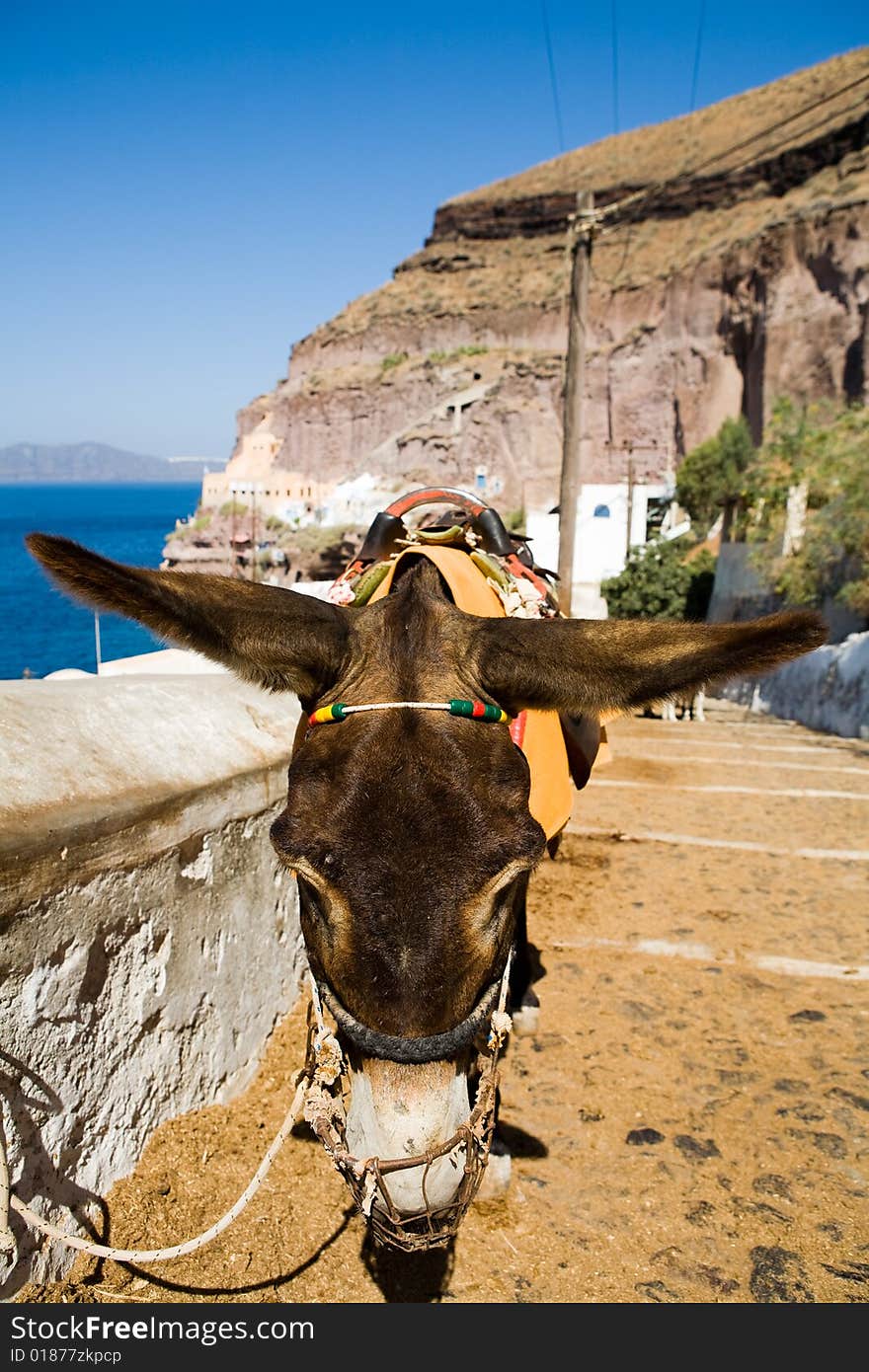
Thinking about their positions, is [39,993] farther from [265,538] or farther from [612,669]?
[265,538]

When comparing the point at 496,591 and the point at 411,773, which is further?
the point at 496,591

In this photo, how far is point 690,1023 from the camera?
482 centimetres

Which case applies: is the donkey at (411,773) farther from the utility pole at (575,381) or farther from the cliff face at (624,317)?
the cliff face at (624,317)

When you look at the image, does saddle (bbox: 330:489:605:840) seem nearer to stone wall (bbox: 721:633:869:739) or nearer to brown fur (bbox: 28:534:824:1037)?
brown fur (bbox: 28:534:824:1037)

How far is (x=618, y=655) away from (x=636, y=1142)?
2594 millimetres

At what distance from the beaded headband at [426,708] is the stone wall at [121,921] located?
103 cm

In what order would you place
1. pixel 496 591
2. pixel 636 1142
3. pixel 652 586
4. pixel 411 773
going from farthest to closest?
pixel 652 586 < pixel 636 1142 < pixel 496 591 < pixel 411 773

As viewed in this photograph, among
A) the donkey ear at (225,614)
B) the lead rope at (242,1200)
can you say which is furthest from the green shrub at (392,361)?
the lead rope at (242,1200)

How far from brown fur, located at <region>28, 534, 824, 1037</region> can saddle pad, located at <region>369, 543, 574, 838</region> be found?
0.44 m

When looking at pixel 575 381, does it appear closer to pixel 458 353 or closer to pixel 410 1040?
pixel 410 1040

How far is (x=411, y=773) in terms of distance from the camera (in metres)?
2.13

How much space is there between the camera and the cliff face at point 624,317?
61.6 meters

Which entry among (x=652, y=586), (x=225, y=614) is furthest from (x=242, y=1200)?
(x=652, y=586)

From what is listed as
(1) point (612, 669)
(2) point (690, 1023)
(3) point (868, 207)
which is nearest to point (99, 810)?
(1) point (612, 669)
